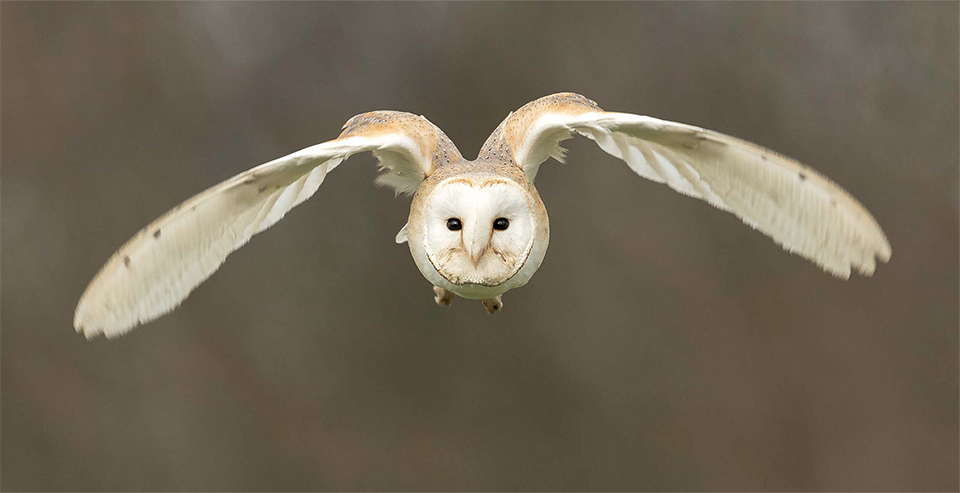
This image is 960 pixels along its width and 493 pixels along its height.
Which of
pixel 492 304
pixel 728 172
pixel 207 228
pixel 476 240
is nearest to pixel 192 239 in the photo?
pixel 207 228

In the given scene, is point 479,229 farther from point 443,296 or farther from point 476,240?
point 443,296

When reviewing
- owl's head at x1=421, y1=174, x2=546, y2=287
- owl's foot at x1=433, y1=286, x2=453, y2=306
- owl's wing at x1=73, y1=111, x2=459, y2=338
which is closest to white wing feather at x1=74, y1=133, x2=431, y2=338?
owl's wing at x1=73, y1=111, x2=459, y2=338

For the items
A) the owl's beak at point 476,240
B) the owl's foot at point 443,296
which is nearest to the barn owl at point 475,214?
the owl's beak at point 476,240

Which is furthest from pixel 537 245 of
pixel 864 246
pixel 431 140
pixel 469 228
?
pixel 864 246

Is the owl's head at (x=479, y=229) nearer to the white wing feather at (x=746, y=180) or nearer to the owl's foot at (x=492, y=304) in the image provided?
the white wing feather at (x=746, y=180)

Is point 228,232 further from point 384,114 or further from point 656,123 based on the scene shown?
point 656,123
